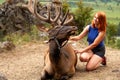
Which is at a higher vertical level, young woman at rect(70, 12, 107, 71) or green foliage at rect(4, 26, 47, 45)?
young woman at rect(70, 12, 107, 71)

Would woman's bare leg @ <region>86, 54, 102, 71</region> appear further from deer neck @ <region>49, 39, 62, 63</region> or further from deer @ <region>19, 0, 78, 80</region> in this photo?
deer neck @ <region>49, 39, 62, 63</region>

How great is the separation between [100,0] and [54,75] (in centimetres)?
4740

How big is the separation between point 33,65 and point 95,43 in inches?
85.0

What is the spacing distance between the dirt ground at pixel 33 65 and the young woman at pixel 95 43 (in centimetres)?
24

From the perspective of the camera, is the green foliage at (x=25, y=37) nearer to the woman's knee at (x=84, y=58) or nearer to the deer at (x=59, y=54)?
the woman's knee at (x=84, y=58)

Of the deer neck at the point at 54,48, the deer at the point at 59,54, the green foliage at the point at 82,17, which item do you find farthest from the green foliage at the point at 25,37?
the deer neck at the point at 54,48

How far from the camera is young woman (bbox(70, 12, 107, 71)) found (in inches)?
425

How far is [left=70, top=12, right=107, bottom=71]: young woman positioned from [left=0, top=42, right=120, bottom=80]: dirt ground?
24cm

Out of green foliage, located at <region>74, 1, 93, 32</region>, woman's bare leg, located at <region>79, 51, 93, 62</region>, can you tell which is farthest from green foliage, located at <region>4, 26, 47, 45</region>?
woman's bare leg, located at <region>79, 51, 93, 62</region>

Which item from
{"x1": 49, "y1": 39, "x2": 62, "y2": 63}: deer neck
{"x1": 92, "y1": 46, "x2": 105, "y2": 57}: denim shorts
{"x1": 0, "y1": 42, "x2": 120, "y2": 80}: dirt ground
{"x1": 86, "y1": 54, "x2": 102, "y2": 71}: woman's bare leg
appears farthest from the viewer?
{"x1": 92, "y1": 46, "x2": 105, "y2": 57}: denim shorts

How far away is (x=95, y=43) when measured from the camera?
1082 centimetres

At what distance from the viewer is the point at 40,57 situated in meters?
13.3

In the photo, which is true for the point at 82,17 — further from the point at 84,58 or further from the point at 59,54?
the point at 59,54

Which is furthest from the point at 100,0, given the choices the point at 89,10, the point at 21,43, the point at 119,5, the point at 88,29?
the point at 88,29
